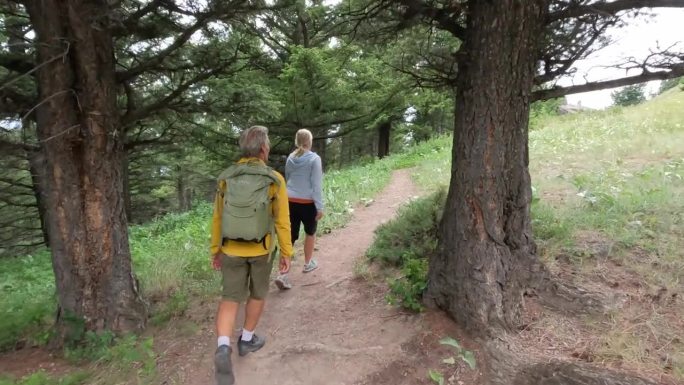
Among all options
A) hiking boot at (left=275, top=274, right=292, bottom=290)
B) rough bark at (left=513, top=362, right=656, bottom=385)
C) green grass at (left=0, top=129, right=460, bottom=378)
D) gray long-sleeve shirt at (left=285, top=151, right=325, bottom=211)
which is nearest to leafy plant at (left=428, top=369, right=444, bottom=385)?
rough bark at (left=513, top=362, right=656, bottom=385)

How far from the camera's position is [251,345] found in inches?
152

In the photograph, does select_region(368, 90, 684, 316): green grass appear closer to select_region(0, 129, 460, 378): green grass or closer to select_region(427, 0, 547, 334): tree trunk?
select_region(427, 0, 547, 334): tree trunk

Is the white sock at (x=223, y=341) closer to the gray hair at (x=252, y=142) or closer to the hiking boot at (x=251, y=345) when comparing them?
the hiking boot at (x=251, y=345)

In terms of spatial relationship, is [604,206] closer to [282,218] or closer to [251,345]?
[282,218]

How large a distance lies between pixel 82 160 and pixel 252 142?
6.00 feet

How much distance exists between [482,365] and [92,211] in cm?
396

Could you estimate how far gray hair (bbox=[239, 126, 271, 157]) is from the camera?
11.7ft

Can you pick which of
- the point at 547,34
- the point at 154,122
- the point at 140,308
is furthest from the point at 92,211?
the point at 547,34

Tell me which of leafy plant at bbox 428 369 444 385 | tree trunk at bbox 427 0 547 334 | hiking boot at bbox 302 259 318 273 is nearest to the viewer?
leafy plant at bbox 428 369 444 385

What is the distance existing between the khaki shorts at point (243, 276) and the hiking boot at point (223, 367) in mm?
437

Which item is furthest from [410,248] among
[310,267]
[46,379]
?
[46,379]

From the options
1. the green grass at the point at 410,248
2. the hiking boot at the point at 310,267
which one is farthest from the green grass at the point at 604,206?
the hiking boot at the point at 310,267

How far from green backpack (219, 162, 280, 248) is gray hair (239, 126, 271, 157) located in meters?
0.13

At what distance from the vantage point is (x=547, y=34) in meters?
4.18
